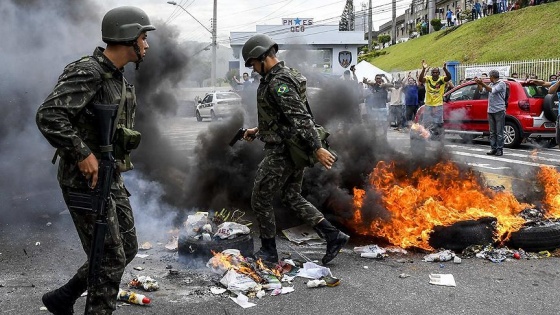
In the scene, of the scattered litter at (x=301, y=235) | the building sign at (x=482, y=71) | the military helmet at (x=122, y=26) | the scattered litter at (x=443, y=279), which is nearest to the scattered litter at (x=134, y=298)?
the military helmet at (x=122, y=26)

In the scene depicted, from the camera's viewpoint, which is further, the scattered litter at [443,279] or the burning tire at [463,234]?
the burning tire at [463,234]

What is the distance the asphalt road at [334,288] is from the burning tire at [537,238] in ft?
0.60

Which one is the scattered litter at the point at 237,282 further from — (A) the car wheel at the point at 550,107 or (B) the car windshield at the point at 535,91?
(B) the car windshield at the point at 535,91

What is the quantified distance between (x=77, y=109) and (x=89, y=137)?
0.71 feet

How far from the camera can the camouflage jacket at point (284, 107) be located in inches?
173

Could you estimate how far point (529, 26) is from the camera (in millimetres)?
32281

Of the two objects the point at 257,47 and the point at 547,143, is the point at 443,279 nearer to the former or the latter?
the point at 257,47

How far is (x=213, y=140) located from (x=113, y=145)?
3879 mm

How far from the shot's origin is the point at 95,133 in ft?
10.2

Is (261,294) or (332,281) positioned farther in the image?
(332,281)

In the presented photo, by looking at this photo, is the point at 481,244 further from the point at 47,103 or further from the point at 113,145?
the point at 47,103

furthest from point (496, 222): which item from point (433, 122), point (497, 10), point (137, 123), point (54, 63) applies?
point (497, 10)

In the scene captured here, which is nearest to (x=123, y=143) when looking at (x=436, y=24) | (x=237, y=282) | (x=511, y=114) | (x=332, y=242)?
(x=237, y=282)

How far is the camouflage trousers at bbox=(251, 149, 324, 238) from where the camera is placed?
4.61 meters
